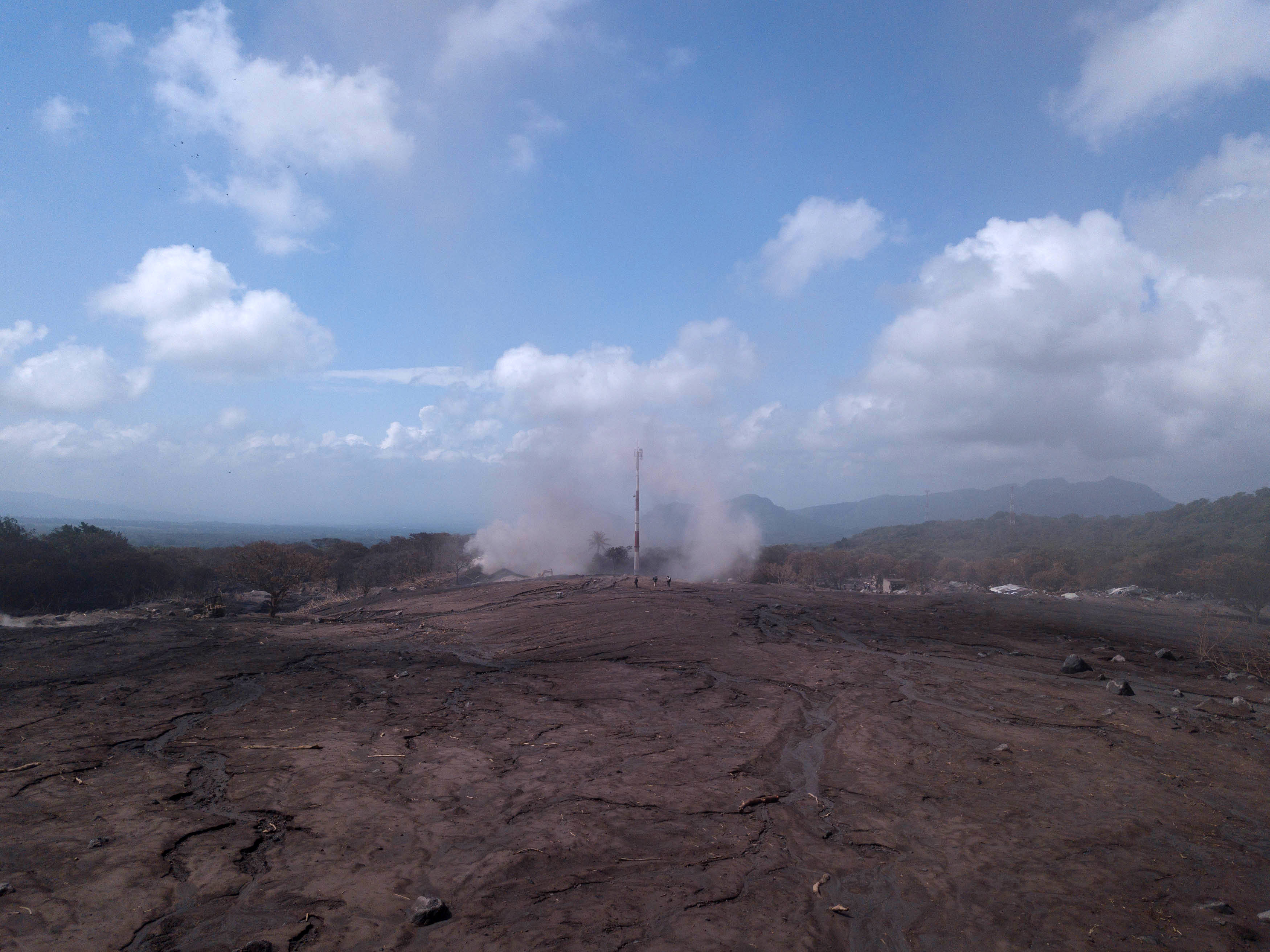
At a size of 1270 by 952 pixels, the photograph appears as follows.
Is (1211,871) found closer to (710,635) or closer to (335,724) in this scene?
(335,724)

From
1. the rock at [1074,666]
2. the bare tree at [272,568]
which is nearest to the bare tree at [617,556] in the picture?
the bare tree at [272,568]

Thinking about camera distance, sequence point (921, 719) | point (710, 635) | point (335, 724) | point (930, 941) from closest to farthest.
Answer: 1. point (930, 941)
2. point (335, 724)
3. point (921, 719)
4. point (710, 635)

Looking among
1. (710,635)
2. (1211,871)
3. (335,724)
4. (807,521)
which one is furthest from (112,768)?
(807,521)

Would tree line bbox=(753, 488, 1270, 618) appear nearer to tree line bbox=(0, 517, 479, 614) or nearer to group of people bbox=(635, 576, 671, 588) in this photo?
group of people bbox=(635, 576, 671, 588)

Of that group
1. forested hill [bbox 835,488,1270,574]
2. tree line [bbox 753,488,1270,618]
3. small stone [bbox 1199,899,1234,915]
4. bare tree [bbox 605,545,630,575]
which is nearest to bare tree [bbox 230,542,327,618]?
bare tree [bbox 605,545,630,575]

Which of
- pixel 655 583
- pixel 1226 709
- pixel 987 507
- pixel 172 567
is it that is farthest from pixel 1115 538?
pixel 987 507

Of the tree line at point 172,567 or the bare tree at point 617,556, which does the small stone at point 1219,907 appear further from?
the bare tree at point 617,556

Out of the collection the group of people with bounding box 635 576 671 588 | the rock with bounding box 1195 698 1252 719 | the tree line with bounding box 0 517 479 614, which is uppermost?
the tree line with bounding box 0 517 479 614
